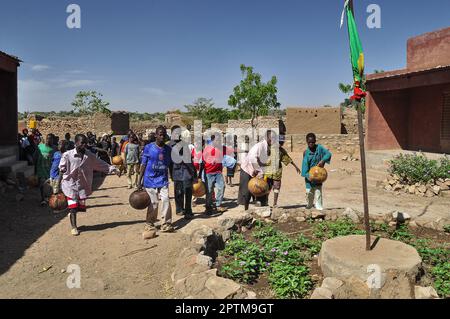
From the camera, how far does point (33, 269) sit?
502cm

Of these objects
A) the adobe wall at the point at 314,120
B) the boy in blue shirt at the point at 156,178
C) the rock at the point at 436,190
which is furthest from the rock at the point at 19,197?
the adobe wall at the point at 314,120

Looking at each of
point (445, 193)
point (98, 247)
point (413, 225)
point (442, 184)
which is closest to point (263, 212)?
point (413, 225)

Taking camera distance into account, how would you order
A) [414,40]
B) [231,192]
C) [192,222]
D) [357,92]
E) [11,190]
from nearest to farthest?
[357,92] < [192,222] < [11,190] < [231,192] < [414,40]

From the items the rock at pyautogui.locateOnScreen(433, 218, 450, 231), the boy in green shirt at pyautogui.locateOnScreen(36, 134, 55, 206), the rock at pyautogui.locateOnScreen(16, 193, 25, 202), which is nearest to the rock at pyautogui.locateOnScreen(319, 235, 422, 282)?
the rock at pyautogui.locateOnScreen(433, 218, 450, 231)

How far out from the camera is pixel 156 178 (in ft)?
21.2

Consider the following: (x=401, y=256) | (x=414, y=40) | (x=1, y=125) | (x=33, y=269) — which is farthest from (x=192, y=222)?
(x=414, y=40)

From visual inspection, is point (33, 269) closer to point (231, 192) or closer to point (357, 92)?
point (357, 92)

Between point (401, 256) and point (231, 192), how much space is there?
6.52 metres

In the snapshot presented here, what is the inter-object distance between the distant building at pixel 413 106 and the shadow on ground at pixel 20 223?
11243mm

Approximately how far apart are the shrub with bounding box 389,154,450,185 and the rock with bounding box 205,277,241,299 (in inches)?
339

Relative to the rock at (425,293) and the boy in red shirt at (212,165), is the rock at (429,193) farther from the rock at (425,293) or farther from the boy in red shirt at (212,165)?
the rock at (425,293)

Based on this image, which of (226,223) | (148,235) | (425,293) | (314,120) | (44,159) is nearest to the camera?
(425,293)

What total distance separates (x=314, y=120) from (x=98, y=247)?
61.3 ft

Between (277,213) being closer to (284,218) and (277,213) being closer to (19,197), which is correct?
(284,218)
